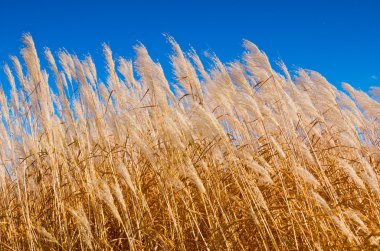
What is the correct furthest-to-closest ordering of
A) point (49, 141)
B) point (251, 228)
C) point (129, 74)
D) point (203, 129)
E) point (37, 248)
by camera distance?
1. point (129, 74)
2. point (49, 141)
3. point (37, 248)
4. point (251, 228)
5. point (203, 129)

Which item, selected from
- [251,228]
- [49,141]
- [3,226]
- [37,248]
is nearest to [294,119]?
[251,228]

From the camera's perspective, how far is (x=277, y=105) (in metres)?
2.56

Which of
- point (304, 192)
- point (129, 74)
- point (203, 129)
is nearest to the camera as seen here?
point (203, 129)

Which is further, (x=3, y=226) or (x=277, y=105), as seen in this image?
(x=3, y=226)

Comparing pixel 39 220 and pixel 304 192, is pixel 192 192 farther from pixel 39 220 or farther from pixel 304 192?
pixel 39 220

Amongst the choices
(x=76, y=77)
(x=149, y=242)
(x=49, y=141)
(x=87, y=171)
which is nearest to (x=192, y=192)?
(x=149, y=242)

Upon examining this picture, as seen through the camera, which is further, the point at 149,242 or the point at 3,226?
the point at 3,226

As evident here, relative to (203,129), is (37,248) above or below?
below

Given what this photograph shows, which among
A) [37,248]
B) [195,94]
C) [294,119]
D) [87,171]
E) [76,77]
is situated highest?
[76,77]

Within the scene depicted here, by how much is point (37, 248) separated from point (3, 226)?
52 cm

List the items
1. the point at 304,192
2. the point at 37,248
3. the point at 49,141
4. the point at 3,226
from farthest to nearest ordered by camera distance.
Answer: the point at 3,226, the point at 49,141, the point at 37,248, the point at 304,192

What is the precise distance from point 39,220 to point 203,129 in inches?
59.6

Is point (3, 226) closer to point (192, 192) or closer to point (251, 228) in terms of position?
point (192, 192)

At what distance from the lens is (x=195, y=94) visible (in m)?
2.71
